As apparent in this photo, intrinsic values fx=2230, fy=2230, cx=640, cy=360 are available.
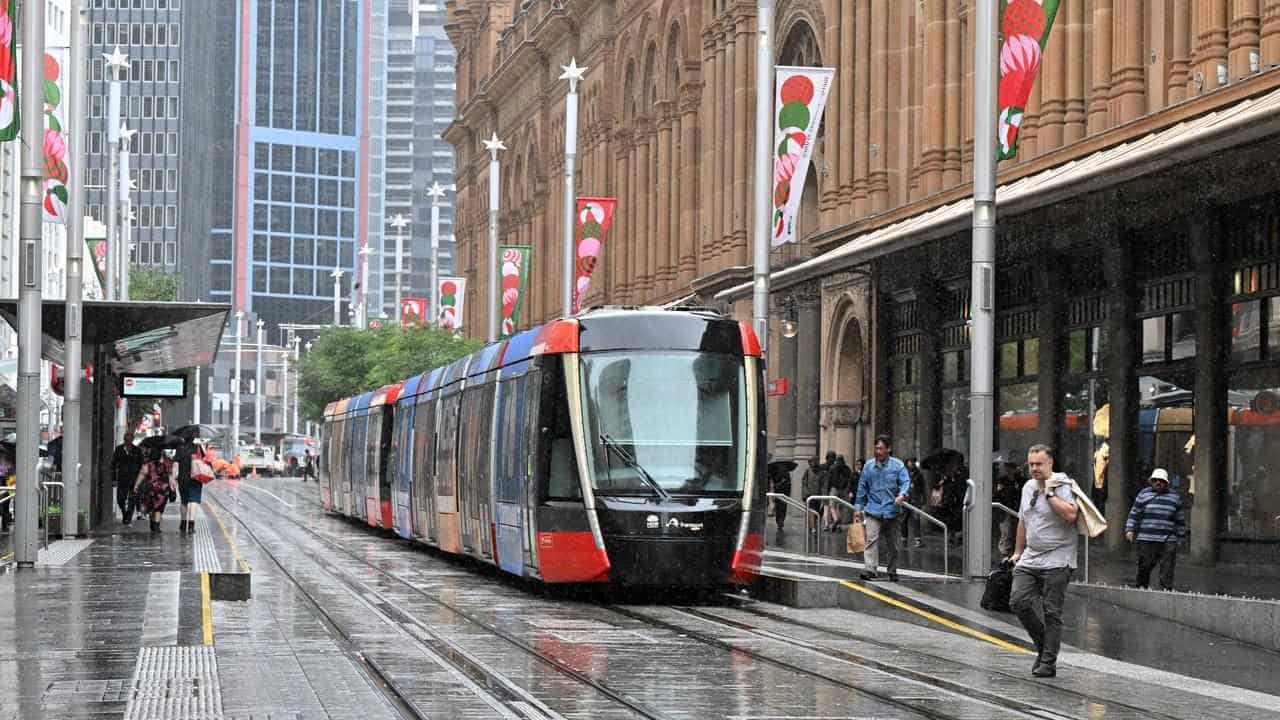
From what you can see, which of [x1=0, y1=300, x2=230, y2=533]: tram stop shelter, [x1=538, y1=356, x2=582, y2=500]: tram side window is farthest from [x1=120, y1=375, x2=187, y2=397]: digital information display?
[x1=538, y1=356, x2=582, y2=500]: tram side window

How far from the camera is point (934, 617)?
20234 mm

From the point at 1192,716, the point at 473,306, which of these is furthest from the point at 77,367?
the point at 473,306

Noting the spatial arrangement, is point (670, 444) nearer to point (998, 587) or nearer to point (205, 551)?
point (998, 587)

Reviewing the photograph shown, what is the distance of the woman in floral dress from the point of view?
124 feet

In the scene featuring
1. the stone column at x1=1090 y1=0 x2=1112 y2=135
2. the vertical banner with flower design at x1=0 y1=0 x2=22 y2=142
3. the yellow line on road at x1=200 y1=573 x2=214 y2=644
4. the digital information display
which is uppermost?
the stone column at x1=1090 y1=0 x2=1112 y2=135

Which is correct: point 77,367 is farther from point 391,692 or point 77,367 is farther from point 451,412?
point 391,692

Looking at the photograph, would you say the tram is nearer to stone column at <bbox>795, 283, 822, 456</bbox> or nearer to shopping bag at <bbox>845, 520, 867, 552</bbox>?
shopping bag at <bbox>845, 520, 867, 552</bbox>

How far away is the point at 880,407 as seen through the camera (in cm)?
4175

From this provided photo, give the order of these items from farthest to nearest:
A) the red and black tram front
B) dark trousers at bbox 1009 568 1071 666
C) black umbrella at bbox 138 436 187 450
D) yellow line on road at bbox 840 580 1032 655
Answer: black umbrella at bbox 138 436 187 450 → the red and black tram front → yellow line on road at bbox 840 580 1032 655 → dark trousers at bbox 1009 568 1071 666

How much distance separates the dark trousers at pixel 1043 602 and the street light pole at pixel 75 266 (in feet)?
59.6

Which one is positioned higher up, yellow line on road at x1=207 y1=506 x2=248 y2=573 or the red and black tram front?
the red and black tram front

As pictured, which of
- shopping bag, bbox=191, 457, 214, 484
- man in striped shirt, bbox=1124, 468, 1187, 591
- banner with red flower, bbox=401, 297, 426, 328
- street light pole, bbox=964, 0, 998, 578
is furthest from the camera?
banner with red flower, bbox=401, 297, 426, 328

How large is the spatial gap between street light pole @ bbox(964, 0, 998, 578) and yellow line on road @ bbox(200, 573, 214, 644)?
769 centimetres

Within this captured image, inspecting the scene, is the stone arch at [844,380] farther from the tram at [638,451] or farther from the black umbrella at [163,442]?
the tram at [638,451]
